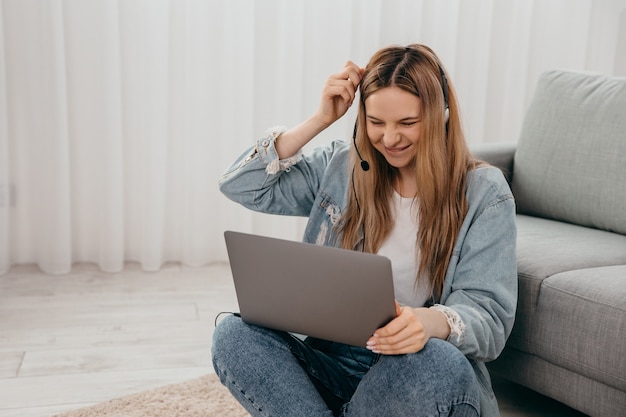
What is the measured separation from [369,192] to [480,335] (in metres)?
0.35

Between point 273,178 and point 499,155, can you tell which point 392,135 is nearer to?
point 273,178

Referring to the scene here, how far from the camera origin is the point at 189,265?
295 centimetres

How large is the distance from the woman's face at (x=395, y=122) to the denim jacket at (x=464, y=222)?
132 millimetres

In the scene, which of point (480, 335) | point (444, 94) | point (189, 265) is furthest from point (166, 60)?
point (480, 335)

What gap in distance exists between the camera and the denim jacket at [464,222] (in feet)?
4.54

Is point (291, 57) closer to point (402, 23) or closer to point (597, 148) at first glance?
point (402, 23)

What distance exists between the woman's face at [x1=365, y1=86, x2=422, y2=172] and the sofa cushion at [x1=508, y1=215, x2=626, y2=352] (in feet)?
1.35

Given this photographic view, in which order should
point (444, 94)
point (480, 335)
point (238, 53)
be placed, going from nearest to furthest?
point (480, 335) → point (444, 94) → point (238, 53)

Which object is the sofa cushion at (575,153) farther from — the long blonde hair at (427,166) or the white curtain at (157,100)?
the white curtain at (157,100)

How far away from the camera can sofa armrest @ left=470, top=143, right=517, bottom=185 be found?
7.44ft

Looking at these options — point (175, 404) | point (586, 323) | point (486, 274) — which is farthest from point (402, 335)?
point (175, 404)

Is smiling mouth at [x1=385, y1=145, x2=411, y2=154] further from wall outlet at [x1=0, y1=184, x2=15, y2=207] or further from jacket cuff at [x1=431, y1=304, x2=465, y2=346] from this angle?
wall outlet at [x1=0, y1=184, x2=15, y2=207]

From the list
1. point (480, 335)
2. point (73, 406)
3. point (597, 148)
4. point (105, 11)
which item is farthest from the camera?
point (105, 11)

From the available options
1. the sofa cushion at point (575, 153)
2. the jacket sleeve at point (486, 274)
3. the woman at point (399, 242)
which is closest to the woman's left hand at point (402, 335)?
the woman at point (399, 242)
